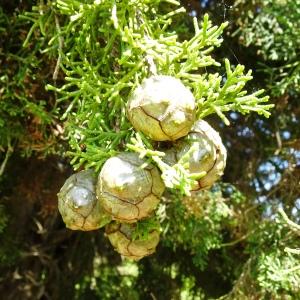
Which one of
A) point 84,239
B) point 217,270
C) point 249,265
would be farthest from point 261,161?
point 84,239

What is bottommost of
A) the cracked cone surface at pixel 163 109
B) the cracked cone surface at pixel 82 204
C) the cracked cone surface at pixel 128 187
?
the cracked cone surface at pixel 82 204

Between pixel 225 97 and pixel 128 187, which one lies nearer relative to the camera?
pixel 128 187

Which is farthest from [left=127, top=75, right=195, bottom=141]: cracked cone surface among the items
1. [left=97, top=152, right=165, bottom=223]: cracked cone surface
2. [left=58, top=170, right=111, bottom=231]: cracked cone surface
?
[left=58, top=170, right=111, bottom=231]: cracked cone surface

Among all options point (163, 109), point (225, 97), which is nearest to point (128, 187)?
point (163, 109)

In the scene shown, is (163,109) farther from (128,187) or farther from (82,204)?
(82,204)

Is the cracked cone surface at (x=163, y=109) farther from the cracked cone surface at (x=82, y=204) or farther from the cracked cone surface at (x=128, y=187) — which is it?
the cracked cone surface at (x=82, y=204)

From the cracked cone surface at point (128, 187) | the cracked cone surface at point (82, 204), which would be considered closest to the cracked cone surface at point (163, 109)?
the cracked cone surface at point (128, 187)

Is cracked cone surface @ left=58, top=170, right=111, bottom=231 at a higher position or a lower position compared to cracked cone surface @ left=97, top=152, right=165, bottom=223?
lower

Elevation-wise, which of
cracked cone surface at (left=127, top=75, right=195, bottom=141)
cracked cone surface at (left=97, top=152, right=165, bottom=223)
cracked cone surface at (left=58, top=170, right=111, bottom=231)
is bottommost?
cracked cone surface at (left=58, top=170, right=111, bottom=231)

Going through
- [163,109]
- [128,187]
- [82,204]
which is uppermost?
[163,109]

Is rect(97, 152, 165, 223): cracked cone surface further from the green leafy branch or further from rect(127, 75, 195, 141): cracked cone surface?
the green leafy branch

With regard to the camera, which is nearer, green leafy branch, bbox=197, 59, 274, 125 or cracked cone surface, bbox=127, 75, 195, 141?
cracked cone surface, bbox=127, 75, 195, 141
